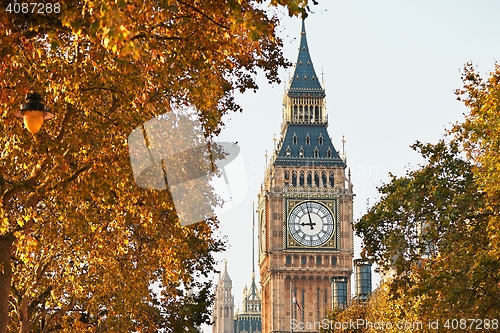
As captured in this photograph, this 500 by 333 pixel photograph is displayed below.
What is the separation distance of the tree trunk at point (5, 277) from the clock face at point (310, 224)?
10768 cm

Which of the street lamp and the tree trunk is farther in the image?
the tree trunk

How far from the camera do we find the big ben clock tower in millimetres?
129000

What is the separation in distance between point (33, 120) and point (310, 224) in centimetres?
11298

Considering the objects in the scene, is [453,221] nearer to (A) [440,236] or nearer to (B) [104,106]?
(A) [440,236]

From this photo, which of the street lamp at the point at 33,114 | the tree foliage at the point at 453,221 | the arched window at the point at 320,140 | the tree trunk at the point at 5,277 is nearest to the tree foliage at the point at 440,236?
the tree foliage at the point at 453,221

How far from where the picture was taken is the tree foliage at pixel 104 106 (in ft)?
54.3

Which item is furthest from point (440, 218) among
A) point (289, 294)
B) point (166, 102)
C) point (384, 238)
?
point (289, 294)

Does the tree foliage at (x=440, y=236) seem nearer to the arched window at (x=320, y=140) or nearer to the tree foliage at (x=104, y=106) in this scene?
the tree foliage at (x=104, y=106)

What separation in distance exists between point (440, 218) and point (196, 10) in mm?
18292

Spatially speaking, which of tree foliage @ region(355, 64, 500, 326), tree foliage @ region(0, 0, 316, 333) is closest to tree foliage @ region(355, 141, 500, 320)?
tree foliage @ region(355, 64, 500, 326)

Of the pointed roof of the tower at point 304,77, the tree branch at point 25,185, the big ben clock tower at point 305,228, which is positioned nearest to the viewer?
the tree branch at point 25,185

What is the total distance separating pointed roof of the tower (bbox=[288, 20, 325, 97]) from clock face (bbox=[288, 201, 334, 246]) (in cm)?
1725

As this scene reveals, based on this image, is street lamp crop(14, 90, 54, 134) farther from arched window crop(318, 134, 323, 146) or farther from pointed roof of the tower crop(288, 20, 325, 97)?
pointed roof of the tower crop(288, 20, 325, 97)

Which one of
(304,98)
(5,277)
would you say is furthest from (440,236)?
(304,98)
